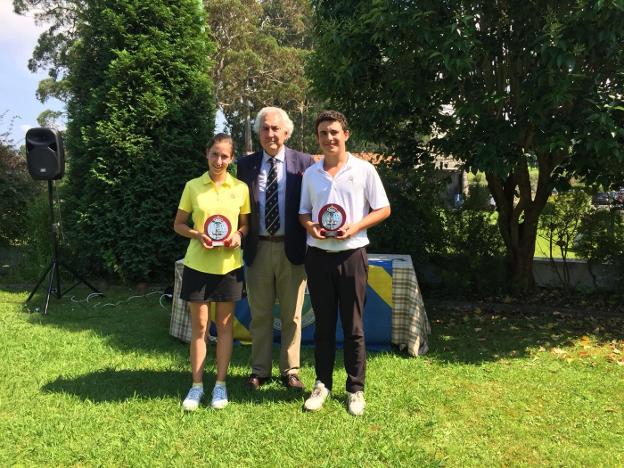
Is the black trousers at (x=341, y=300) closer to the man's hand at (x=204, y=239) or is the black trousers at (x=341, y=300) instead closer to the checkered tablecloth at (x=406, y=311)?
the man's hand at (x=204, y=239)

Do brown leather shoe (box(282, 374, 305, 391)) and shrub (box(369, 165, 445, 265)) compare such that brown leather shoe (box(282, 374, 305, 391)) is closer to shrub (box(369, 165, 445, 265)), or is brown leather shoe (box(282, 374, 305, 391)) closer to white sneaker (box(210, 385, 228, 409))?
white sneaker (box(210, 385, 228, 409))

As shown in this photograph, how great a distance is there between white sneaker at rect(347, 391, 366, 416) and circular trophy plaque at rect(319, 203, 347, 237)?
3.67 ft

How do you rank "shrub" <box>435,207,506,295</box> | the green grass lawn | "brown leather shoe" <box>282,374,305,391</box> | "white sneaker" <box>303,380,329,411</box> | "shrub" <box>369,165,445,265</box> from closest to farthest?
the green grass lawn, "white sneaker" <box>303,380,329,411</box>, "brown leather shoe" <box>282,374,305,391</box>, "shrub" <box>369,165,445,265</box>, "shrub" <box>435,207,506,295</box>

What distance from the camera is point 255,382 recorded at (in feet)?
12.0

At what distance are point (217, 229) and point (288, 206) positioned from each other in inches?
20.4

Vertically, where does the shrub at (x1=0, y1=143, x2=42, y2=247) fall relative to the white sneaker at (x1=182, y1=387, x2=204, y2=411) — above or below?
above

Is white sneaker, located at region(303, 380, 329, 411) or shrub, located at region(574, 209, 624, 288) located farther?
shrub, located at region(574, 209, 624, 288)

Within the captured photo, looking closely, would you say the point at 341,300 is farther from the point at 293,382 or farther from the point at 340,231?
the point at 293,382

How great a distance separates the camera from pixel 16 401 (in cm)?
350

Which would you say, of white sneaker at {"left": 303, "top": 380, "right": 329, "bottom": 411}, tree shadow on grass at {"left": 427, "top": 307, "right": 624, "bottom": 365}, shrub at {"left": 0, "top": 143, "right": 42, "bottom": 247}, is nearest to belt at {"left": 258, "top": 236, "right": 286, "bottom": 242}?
white sneaker at {"left": 303, "top": 380, "right": 329, "bottom": 411}

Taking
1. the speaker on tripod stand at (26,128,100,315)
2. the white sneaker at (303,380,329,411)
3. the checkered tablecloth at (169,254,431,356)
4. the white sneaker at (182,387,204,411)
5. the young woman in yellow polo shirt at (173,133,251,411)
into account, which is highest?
the speaker on tripod stand at (26,128,100,315)

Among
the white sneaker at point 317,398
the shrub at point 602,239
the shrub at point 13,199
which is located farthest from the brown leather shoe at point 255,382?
the shrub at point 13,199

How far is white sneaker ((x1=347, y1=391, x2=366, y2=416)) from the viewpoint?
325cm

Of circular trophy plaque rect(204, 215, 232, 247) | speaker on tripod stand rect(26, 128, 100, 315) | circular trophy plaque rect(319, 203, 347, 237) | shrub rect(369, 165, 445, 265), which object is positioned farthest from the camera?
shrub rect(369, 165, 445, 265)
